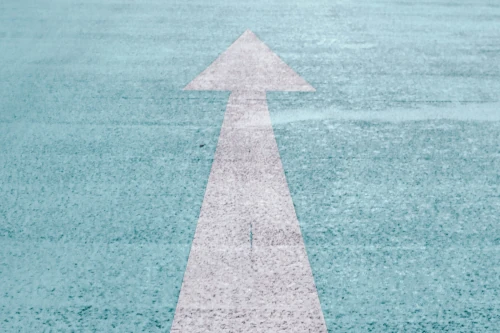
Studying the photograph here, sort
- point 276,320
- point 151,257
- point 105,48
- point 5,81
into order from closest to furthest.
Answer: point 276,320, point 151,257, point 5,81, point 105,48

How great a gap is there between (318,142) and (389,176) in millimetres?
441

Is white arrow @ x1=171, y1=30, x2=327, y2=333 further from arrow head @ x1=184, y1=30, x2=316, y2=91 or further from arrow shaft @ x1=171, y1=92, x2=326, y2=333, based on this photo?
arrow head @ x1=184, y1=30, x2=316, y2=91

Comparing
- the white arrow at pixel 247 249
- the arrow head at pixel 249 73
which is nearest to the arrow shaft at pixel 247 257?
the white arrow at pixel 247 249

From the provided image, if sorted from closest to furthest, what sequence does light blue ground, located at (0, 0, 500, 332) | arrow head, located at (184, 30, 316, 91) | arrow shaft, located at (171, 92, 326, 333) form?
arrow shaft, located at (171, 92, 326, 333)
light blue ground, located at (0, 0, 500, 332)
arrow head, located at (184, 30, 316, 91)

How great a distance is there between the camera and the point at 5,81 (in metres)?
3.72

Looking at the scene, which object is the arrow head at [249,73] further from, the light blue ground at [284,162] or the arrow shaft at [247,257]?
the arrow shaft at [247,257]

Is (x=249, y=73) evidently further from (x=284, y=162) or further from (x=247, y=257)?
(x=247, y=257)

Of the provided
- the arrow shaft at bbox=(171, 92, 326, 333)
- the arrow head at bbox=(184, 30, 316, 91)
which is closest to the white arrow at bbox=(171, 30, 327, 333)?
the arrow shaft at bbox=(171, 92, 326, 333)

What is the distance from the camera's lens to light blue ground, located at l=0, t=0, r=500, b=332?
7.00 feet

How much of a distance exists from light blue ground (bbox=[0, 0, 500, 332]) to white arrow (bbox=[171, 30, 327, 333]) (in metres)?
0.06

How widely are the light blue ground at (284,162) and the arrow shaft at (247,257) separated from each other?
57mm

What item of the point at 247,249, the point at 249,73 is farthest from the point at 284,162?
the point at 249,73

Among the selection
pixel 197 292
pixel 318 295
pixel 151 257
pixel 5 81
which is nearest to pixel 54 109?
pixel 5 81

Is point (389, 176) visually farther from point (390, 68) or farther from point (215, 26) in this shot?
point (215, 26)
